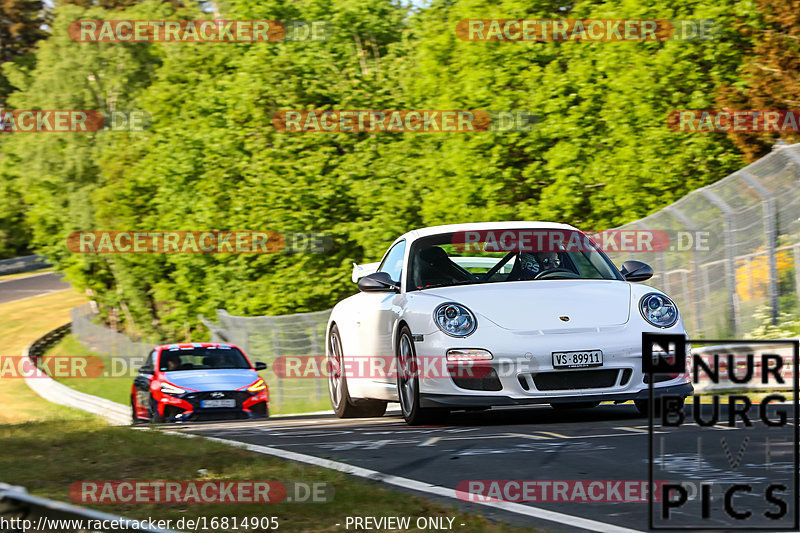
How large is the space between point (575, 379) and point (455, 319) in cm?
102

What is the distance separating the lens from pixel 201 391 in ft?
59.8

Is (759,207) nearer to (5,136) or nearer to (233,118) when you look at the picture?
(233,118)

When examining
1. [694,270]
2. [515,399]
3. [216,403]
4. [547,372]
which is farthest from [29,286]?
[547,372]

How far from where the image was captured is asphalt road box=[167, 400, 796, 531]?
6.06 metres

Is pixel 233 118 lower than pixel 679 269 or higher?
higher

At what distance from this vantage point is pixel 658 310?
395 inches

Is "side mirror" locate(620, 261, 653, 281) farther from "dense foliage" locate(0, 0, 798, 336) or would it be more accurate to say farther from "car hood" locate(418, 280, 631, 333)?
"dense foliage" locate(0, 0, 798, 336)

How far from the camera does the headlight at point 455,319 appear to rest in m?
9.77

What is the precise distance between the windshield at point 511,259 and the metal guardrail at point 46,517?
654cm

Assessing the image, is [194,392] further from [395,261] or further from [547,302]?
[547,302]

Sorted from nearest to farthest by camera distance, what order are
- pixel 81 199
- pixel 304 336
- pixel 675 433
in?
1. pixel 675 433
2. pixel 304 336
3. pixel 81 199

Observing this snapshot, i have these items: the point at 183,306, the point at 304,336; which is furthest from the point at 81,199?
the point at 304,336

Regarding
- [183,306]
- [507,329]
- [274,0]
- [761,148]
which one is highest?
[274,0]

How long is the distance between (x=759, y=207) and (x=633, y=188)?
10.7m
